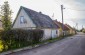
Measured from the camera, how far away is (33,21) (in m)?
33.8

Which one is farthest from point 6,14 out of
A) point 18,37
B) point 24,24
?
point 18,37

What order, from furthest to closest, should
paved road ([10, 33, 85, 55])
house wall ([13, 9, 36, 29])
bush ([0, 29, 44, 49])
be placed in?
house wall ([13, 9, 36, 29]) → bush ([0, 29, 44, 49]) → paved road ([10, 33, 85, 55])

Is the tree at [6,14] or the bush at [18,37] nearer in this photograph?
the bush at [18,37]

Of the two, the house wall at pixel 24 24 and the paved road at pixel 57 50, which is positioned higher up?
the house wall at pixel 24 24

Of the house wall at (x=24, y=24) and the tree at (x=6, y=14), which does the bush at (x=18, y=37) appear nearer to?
the house wall at (x=24, y=24)

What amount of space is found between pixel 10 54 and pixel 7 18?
26.2 metres

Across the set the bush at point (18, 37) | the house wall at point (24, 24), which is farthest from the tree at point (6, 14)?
the bush at point (18, 37)

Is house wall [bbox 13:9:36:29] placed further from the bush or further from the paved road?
the paved road

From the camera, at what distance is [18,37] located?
19.8 meters

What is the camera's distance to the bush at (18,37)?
17400 millimetres

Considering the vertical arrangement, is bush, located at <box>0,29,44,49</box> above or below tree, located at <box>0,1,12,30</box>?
below

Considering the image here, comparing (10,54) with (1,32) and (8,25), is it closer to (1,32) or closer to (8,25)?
(1,32)

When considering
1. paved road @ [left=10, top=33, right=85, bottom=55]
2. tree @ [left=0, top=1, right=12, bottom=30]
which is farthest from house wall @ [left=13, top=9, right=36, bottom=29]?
paved road @ [left=10, top=33, right=85, bottom=55]

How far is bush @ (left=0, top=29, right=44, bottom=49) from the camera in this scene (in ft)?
57.1
